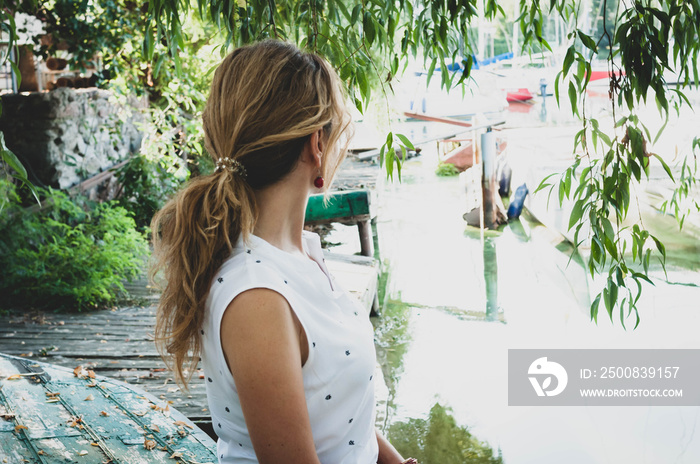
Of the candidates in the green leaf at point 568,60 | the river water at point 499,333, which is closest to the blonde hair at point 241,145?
the green leaf at point 568,60

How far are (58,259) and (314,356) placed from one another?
4.61 meters

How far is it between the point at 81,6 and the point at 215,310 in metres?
5.18

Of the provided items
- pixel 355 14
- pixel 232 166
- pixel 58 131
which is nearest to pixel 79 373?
pixel 355 14

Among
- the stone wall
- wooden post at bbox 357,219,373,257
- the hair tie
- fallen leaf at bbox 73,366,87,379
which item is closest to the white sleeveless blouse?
the hair tie

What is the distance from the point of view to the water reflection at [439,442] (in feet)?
12.5

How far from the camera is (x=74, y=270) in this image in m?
5.07

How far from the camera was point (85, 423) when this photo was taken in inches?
88.6

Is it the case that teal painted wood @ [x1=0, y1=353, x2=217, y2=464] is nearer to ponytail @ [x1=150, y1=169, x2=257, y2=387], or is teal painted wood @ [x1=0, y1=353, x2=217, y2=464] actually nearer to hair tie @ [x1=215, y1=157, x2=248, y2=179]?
ponytail @ [x1=150, y1=169, x2=257, y2=387]

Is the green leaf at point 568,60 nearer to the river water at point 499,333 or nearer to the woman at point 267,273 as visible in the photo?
the river water at point 499,333

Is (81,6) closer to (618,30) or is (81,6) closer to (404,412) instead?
(404,412)

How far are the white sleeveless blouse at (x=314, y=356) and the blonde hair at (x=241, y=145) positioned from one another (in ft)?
0.13

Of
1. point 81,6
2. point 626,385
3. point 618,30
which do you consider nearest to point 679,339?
point 626,385

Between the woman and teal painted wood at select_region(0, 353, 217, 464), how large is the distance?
104 cm

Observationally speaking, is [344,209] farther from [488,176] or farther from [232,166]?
[232,166]
